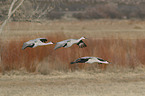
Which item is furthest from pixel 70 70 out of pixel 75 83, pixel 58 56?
pixel 75 83

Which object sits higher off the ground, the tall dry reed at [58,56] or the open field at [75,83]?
the tall dry reed at [58,56]

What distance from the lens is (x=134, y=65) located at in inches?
382

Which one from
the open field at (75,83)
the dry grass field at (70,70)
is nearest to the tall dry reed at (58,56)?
the dry grass field at (70,70)

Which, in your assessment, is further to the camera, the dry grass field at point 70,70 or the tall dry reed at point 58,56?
the tall dry reed at point 58,56

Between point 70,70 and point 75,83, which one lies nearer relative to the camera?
point 75,83

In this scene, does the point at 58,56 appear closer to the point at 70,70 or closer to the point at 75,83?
the point at 70,70

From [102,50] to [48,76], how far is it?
6.47ft

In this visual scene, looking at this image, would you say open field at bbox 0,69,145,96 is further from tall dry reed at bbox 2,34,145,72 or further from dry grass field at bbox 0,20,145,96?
tall dry reed at bbox 2,34,145,72

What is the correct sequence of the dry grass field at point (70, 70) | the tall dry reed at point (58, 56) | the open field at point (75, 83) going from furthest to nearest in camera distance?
the tall dry reed at point (58, 56)
the dry grass field at point (70, 70)
the open field at point (75, 83)

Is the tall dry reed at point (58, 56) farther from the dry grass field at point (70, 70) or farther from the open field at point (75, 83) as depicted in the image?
the open field at point (75, 83)

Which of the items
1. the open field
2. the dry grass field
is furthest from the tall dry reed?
the open field

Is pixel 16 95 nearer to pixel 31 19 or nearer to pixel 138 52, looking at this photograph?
pixel 31 19

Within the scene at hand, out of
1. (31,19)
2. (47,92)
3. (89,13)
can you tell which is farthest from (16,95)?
(89,13)

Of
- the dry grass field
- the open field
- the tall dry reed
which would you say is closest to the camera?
the open field
